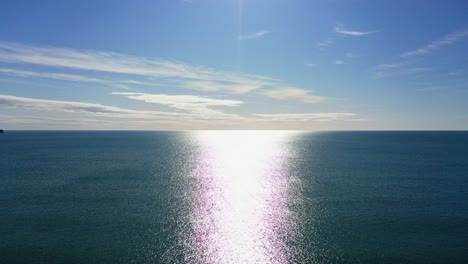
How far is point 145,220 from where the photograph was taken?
66.1m

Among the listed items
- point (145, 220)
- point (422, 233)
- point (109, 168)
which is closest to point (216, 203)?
point (145, 220)

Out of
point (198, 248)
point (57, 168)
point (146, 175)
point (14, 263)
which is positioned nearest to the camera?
point (14, 263)

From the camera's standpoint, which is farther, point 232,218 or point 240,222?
point 232,218

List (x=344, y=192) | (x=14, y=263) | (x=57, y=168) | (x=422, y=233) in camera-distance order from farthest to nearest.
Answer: (x=57, y=168), (x=344, y=192), (x=422, y=233), (x=14, y=263)

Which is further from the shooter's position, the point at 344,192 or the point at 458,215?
the point at 344,192

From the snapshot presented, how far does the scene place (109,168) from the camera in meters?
136

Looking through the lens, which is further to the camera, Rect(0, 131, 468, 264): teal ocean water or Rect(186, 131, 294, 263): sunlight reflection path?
Rect(186, 131, 294, 263): sunlight reflection path

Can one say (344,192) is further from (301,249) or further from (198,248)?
(198,248)

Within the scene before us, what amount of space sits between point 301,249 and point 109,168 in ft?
361

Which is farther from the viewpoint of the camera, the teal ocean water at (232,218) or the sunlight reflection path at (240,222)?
the sunlight reflection path at (240,222)

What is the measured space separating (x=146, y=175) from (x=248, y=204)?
184ft

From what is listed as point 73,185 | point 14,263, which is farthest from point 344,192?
point 73,185

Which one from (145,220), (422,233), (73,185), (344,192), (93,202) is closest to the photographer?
(422,233)

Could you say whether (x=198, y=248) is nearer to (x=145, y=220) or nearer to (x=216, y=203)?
(x=145, y=220)
